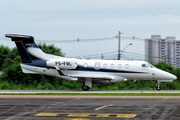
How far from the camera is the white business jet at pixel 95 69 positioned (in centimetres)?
3116

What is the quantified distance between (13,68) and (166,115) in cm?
2628

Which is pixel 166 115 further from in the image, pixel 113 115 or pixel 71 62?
pixel 71 62

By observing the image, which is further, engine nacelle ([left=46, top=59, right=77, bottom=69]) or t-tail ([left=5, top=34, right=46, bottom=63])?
t-tail ([left=5, top=34, right=46, bottom=63])

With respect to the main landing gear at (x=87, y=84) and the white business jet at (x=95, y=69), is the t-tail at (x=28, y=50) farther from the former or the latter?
the main landing gear at (x=87, y=84)

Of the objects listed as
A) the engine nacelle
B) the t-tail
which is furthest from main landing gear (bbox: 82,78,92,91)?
the t-tail

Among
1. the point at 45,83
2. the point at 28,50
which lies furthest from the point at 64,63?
the point at 45,83

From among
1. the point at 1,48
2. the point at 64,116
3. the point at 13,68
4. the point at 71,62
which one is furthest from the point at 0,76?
the point at 64,116

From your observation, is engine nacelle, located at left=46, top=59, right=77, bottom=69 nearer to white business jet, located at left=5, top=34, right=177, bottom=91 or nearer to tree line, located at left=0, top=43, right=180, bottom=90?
white business jet, located at left=5, top=34, right=177, bottom=91

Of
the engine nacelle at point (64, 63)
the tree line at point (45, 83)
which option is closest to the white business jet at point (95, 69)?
the engine nacelle at point (64, 63)

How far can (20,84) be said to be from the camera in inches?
1432

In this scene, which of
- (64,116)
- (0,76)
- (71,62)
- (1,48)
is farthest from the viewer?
(1,48)

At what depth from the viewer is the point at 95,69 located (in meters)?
31.4

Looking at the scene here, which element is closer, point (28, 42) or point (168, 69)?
point (28, 42)

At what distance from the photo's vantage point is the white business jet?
102 ft
